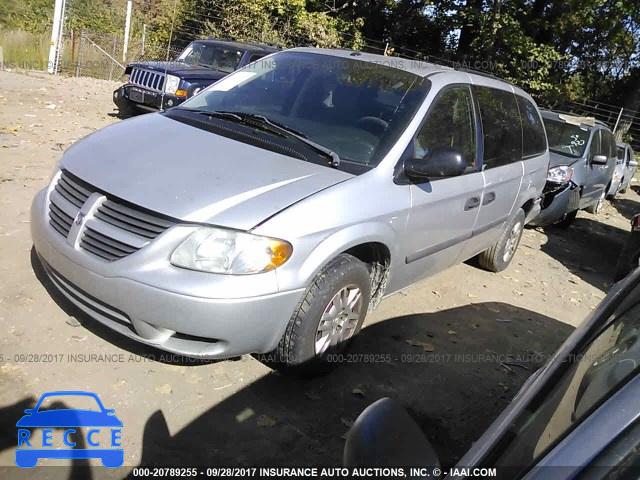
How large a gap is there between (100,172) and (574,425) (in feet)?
8.83

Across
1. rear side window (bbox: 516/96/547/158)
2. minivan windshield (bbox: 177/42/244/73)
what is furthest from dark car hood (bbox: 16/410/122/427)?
minivan windshield (bbox: 177/42/244/73)

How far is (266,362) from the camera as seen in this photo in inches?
129

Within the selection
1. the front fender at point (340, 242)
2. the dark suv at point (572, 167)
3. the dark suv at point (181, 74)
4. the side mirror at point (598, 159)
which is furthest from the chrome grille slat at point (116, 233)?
the side mirror at point (598, 159)

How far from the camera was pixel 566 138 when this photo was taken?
9445mm

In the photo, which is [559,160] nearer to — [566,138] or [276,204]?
[566,138]

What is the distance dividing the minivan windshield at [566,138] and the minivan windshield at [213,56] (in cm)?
574

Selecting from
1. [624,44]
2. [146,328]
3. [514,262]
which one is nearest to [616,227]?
[514,262]

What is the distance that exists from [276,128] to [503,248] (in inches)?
127

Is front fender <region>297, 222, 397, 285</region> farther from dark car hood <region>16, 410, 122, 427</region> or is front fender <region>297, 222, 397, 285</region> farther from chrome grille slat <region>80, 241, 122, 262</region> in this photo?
dark car hood <region>16, 410, 122, 427</region>

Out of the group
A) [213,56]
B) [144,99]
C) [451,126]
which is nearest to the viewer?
[451,126]

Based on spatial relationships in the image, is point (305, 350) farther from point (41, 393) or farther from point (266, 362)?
point (41, 393)

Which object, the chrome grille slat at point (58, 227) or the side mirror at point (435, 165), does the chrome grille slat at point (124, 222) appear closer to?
the chrome grille slat at point (58, 227)

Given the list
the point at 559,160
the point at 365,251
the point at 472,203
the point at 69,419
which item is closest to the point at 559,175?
the point at 559,160

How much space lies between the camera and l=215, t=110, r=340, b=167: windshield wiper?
3432mm
